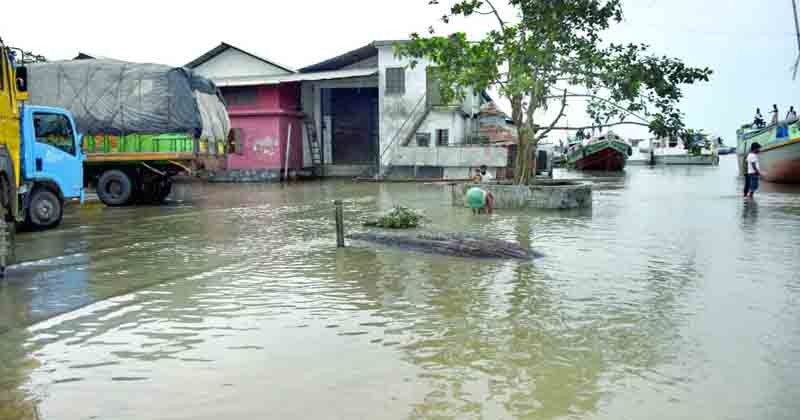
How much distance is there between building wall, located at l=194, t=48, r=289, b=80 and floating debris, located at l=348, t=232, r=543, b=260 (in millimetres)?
22971

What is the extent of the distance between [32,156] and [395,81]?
19262mm

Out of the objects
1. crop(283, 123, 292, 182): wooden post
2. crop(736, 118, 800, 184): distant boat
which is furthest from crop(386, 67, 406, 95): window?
crop(736, 118, 800, 184): distant boat

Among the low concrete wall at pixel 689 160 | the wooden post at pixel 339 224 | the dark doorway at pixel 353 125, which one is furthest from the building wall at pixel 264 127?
the low concrete wall at pixel 689 160

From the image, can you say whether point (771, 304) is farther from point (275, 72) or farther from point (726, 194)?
point (275, 72)

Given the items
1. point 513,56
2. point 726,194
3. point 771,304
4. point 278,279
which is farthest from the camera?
point 726,194

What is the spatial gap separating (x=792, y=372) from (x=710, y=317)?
4.64 ft

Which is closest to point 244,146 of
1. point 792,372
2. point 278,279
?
point 278,279

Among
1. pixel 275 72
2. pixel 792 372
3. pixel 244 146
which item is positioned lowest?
pixel 792 372

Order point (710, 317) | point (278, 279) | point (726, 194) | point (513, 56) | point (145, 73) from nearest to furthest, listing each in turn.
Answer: point (710, 317) → point (278, 279) → point (513, 56) → point (145, 73) → point (726, 194)

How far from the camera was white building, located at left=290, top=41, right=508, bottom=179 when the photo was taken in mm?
28453

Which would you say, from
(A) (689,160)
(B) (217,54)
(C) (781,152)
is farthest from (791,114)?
(A) (689,160)

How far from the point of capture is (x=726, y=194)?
20953 millimetres

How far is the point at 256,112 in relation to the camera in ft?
98.8

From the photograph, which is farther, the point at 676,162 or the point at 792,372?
the point at 676,162
